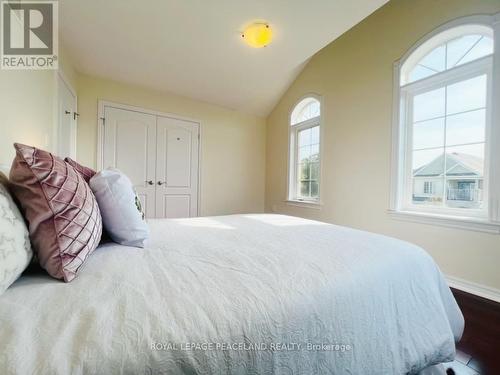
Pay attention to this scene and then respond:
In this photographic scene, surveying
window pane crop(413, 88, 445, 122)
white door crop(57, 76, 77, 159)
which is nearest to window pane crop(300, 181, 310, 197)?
window pane crop(413, 88, 445, 122)

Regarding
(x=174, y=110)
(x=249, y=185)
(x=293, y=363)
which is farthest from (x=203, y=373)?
(x=249, y=185)

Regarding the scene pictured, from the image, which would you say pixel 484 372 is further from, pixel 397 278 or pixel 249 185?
pixel 249 185

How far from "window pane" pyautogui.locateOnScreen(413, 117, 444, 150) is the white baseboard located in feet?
4.16

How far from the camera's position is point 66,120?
2441 mm

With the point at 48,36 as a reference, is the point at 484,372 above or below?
below

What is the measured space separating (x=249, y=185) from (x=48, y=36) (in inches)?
127

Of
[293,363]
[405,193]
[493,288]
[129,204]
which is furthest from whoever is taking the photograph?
[405,193]

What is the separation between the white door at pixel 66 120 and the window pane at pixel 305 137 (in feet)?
10.5

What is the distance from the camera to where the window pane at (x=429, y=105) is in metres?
2.22

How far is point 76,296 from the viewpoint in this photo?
59 cm

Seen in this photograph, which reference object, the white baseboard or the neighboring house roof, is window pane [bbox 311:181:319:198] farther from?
the white baseboard

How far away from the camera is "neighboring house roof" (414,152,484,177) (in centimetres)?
197

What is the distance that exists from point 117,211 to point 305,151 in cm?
327

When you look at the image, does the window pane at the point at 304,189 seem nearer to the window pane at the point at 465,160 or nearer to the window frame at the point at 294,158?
the window frame at the point at 294,158
